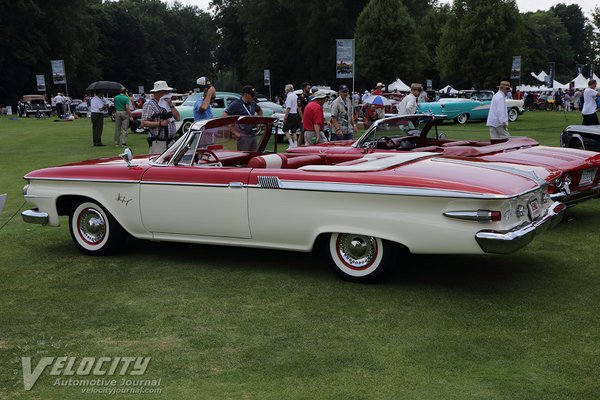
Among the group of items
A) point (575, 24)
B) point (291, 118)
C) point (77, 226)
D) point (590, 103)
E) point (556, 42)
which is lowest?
point (77, 226)

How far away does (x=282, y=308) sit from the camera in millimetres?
5297

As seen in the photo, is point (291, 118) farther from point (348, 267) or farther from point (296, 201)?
point (348, 267)

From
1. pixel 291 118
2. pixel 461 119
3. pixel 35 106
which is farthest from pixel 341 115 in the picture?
pixel 35 106

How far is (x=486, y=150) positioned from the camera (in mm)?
8508

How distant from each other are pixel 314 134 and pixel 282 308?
27.5ft

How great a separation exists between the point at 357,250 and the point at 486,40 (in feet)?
156

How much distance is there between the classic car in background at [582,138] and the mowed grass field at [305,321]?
3.01 m

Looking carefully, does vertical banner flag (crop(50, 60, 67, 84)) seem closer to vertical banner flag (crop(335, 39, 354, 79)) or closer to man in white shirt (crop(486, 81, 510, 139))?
vertical banner flag (crop(335, 39, 354, 79))

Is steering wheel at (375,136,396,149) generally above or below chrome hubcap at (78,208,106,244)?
above

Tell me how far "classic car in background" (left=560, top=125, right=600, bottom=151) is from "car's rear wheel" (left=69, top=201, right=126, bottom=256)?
6.72 meters

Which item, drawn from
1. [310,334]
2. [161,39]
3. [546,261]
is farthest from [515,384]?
[161,39]

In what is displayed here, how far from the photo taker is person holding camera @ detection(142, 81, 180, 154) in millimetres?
9984

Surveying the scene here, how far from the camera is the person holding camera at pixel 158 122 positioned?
998 centimetres

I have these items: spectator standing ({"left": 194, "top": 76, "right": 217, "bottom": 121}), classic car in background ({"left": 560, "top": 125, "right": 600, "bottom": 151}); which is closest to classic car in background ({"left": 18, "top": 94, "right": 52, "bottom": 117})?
spectator standing ({"left": 194, "top": 76, "right": 217, "bottom": 121})
